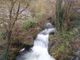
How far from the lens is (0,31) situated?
1196 cm

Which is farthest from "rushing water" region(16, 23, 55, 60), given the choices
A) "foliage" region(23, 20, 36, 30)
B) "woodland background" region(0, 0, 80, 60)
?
"foliage" region(23, 20, 36, 30)

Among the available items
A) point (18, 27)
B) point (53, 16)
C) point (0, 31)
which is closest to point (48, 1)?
point (53, 16)

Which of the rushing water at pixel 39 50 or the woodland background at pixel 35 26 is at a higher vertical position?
the woodland background at pixel 35 26

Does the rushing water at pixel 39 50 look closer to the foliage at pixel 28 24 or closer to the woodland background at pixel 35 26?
the woodland background at pixel 35 26

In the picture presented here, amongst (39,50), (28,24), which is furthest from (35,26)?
(39,50)

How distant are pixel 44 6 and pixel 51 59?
4989 millimetres

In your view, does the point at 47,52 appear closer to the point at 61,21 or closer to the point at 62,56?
the point at 62,56

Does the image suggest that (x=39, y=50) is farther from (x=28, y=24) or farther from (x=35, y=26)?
(x=35, y=26)

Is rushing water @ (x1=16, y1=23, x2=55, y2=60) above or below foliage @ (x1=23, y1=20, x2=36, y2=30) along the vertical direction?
below

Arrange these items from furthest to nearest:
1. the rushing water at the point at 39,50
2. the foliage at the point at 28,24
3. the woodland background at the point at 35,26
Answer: the foliage at the point at 28,24
the rushing water at the point at 39,50
the woodland background at the point at 35,26

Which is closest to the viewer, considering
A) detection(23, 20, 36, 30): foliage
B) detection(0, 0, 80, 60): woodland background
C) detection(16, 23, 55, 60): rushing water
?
detection(0, 0, 80, 60): woodland background

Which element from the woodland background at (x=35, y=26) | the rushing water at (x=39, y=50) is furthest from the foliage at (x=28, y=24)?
the rushing water at (x=39, y=50)

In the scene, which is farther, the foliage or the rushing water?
the foliage

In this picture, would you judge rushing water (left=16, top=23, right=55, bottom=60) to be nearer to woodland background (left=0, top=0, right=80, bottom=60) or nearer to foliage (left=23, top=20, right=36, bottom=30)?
woodland background (left=0, top=0, right=80, bottom=60)
